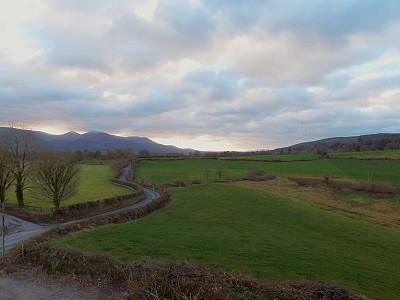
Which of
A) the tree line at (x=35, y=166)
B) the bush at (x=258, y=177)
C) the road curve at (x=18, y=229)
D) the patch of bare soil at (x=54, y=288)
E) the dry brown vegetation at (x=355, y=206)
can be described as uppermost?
the tree line at (x=35, y=166)

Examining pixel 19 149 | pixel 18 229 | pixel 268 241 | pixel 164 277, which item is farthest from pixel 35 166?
pixel 164 277

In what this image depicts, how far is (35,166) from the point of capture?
38156 mm

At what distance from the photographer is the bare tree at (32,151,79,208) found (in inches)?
1439

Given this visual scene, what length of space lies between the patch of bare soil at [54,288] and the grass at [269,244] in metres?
4.96

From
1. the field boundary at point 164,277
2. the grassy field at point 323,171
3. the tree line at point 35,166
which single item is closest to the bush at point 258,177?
the grassy field at point 323,171

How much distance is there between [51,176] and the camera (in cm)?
3672

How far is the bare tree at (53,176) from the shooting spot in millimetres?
36562

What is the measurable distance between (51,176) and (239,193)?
36.5 m

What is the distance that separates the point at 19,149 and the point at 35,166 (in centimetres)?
545

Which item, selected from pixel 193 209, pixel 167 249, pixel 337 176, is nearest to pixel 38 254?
pixel 167 249

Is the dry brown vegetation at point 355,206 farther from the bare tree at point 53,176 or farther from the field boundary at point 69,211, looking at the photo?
the bare tree at point 53,176

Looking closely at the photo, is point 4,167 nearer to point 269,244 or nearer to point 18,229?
point 18,229

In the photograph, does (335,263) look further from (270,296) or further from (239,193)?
(239,193)

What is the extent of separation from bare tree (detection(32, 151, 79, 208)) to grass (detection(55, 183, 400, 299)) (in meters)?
16.7
